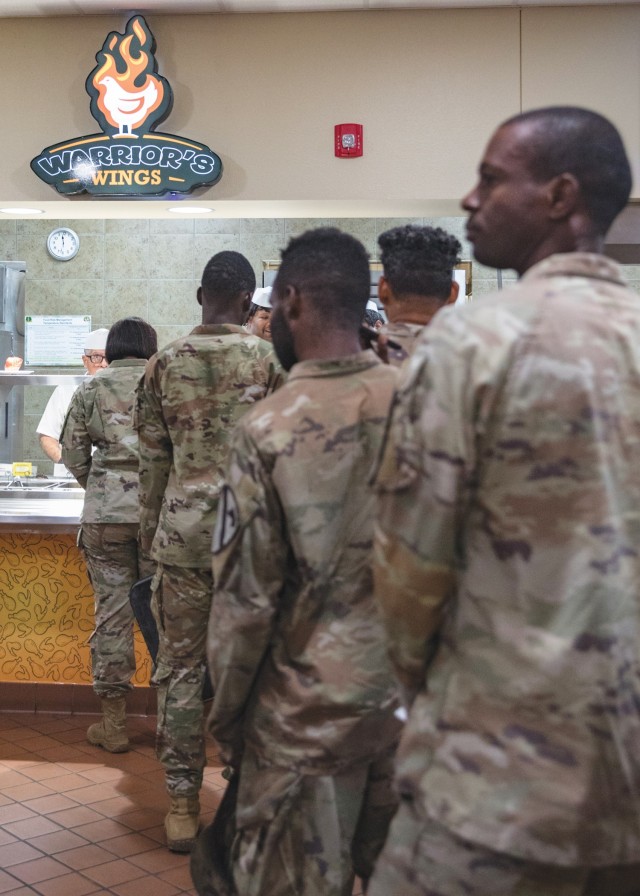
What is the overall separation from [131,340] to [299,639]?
2668 millimetres

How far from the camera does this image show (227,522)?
1842 mm

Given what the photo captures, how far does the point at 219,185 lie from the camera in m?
4.71

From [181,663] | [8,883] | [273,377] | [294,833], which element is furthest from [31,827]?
[294,833]

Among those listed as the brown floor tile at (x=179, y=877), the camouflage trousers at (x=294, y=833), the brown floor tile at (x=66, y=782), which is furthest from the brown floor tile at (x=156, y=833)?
the camouflage trousers at (x=294, y=833)

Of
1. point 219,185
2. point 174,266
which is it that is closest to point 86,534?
point 219,185

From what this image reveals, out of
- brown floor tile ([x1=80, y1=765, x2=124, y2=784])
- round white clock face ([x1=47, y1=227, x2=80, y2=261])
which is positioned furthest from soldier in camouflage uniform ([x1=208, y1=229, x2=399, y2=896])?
round white clock face ([x1=47, y1=227, x2=80, y2=261])

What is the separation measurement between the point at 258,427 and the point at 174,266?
20.4ft

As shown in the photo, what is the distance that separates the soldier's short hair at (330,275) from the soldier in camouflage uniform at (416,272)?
0.75 meters

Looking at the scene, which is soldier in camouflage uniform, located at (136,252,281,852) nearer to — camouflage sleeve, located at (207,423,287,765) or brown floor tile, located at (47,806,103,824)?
brown floor tile, located at (47,806,103,824)

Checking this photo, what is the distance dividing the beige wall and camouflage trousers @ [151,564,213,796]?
2.03 meters

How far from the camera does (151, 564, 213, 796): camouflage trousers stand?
Result: 3299mm

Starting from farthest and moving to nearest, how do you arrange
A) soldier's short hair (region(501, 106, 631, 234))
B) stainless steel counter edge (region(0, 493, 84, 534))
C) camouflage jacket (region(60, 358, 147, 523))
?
stainless steel counter edge (region(0, 493, 84, 534))
camouflage jacket (region(60, 358, 147, 523))
soldier's short hair (region(501, 106, 631, 234))

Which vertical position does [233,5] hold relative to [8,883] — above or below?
above

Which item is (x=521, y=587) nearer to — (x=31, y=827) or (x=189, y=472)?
(x=189, y=472)
